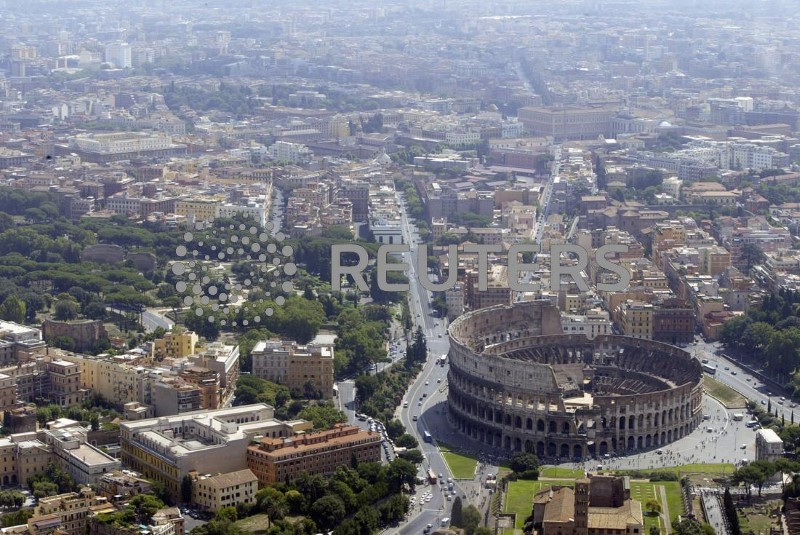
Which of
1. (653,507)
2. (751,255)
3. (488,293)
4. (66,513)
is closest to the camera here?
(66,513)

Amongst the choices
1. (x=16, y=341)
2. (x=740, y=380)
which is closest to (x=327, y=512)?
(x=16, y=341)

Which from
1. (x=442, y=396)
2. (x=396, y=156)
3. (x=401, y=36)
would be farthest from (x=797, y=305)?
(x=401, y=36)

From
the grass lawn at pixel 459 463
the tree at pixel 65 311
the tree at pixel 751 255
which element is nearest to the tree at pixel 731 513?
the grass lawn at pixel 459 463

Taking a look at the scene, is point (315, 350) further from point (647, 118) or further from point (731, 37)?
point (731, 37)

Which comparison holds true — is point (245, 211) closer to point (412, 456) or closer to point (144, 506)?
point (412, 456)

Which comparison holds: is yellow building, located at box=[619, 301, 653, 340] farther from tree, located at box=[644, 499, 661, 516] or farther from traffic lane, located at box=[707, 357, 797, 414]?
tree, located at box=[644, 499, 661, 516]

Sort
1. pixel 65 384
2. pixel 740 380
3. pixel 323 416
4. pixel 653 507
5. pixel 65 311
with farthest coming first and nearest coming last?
pixel 65 311 < pixel 740 380 < pixel 65 384 < pixel 323 416 < pixel 653 507

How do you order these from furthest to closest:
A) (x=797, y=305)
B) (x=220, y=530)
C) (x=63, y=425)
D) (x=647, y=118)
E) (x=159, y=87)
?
(x=159, y=87), (x=647, y=118), (x=797, y=305), (x=63, y=425), (x=220, y=530)
